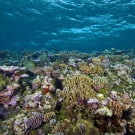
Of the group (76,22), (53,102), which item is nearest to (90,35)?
(76,22)

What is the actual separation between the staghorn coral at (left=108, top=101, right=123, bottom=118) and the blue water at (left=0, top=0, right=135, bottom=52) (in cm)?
1735

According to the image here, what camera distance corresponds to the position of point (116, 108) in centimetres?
517

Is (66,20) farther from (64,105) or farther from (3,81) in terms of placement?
(64,105)

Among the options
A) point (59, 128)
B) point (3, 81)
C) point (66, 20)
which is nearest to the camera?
point (59, 128)

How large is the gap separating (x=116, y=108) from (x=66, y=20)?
27.9 m

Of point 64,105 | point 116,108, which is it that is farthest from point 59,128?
point 116,108

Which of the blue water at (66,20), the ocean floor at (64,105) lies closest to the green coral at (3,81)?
the ocean floor at (64,105)

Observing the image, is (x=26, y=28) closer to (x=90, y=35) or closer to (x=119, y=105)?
(x=90, y=35)

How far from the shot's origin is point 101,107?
539 cm

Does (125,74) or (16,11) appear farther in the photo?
(16,11)

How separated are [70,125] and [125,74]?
182 inches

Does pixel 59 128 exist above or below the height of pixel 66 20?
below

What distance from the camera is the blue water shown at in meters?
25.0

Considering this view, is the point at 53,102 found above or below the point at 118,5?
below
